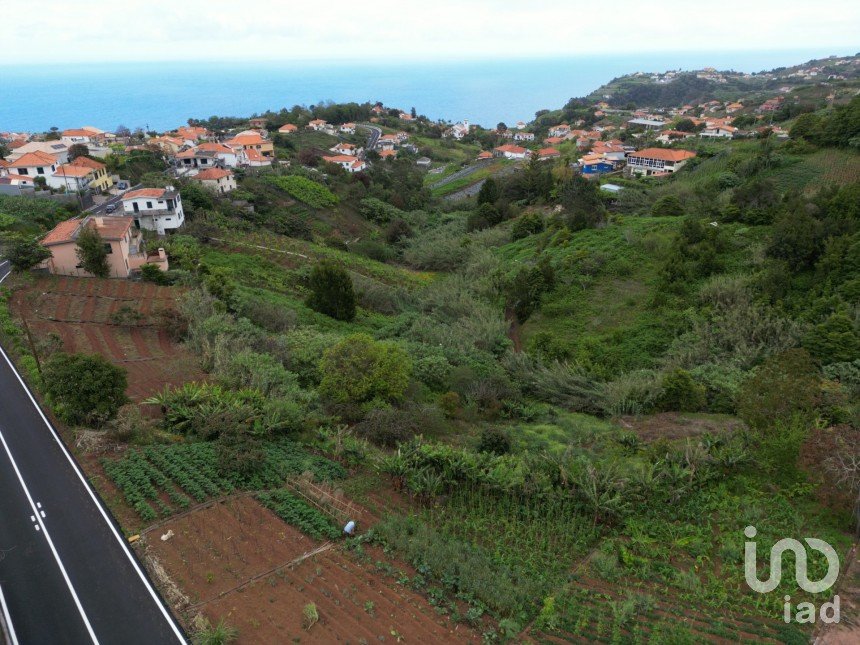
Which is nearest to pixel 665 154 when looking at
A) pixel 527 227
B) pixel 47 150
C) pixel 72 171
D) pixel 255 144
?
pixel 527 227

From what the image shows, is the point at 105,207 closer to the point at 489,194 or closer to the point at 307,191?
the point at 307,191

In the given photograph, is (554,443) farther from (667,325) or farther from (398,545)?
(667,325)

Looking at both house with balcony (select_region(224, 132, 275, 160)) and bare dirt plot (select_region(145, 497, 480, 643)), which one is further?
house with balcony (select_region(224, 132, 275, 160))

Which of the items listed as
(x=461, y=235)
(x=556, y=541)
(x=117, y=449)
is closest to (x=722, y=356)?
(x=556, y=541)

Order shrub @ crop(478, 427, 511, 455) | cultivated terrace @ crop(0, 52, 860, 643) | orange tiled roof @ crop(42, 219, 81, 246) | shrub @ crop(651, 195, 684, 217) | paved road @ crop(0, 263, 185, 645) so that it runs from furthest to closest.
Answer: shrub @ crop(651, 195, 684, 217) → orange tiled roof @ crop(42, 219, 81, 246) → shrub @ crop(478, 427, 511, 455) → cultivated terrace @ crop(0, 52, 860, 643) → paved road @ crop(0, 263, 185, 645)

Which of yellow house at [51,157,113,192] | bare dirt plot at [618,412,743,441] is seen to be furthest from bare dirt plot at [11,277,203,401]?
yellow house at [51,157,113,192]

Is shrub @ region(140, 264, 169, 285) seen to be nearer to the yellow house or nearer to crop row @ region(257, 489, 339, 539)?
crop row @ region(257, 489, 339, 539)

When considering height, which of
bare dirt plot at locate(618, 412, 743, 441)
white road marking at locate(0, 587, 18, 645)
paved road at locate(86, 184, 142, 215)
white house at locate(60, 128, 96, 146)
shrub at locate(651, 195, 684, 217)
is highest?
white house at locate(60, 128, 96, 146)
